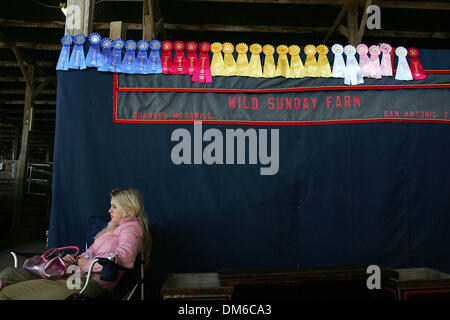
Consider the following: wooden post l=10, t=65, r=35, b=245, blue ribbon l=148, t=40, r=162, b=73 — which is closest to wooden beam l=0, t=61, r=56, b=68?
wooden post l=10, t=65, r=35, b=245

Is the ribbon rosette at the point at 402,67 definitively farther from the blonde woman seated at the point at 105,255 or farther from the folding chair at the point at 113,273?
the folding chair at the point at 113,273

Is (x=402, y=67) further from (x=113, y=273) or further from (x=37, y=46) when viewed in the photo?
(x=37, y=46)

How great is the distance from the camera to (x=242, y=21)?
5.76m

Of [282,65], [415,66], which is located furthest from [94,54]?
[415,66]

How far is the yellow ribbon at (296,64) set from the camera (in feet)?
10.4

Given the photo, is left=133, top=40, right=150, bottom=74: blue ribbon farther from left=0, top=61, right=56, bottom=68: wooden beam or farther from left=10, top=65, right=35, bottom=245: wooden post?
left=0, top=61, right=56, bottom=68: wooden beam

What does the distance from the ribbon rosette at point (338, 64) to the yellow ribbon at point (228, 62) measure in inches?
37.2

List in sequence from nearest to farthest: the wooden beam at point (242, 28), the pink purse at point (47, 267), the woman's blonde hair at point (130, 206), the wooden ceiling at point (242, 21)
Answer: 1. the pink purse at point (47, 267)
2. the woman's blonde hair at point (130, 206)
3. the wooden ceiling at point (242, 21)
4. the wooden beam at point (242, 28)

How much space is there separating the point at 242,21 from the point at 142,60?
125 inches

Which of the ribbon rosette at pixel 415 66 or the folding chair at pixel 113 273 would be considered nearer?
the folding chair at pixel 113 273

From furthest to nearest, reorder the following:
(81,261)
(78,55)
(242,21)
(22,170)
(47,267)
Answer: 1. (22,170)
2. (242,21)
3. (78,55)
4. (81,261)
5. (47,267)

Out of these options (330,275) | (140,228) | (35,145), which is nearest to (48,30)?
(140,228)

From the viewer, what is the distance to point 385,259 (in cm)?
310

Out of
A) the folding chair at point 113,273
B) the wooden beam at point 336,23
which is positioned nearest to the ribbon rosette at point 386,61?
the wooden beam at point 336,23
